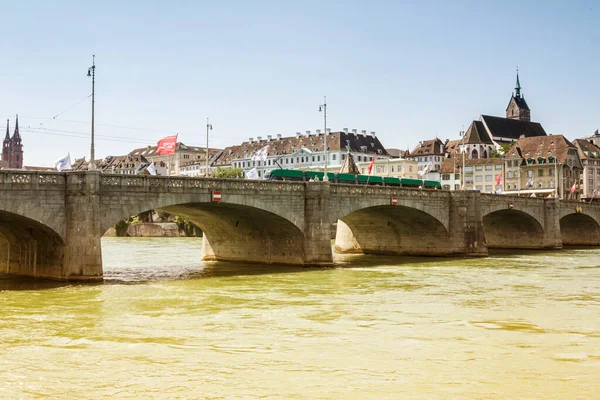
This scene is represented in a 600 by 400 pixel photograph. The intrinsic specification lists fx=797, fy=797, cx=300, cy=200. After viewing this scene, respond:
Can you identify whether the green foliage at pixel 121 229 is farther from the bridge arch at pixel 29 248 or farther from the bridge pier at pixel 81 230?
the bridge pier at pixel 81 230

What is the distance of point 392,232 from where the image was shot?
62.4m

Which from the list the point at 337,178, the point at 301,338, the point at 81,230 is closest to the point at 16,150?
the point at 337,178

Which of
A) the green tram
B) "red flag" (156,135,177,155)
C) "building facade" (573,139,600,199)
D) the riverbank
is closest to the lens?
"red flag" (156,135,177,155)

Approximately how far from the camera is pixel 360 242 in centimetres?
6475

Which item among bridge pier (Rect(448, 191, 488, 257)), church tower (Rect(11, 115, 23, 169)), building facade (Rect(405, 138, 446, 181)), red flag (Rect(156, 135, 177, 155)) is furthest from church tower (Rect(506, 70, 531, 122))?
red flag (Rect(156, 135, 177, 155))

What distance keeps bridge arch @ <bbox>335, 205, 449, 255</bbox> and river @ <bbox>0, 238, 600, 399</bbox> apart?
17.7 meters

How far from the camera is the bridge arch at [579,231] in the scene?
85.1 m

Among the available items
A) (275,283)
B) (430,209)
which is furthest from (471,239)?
(275,283)

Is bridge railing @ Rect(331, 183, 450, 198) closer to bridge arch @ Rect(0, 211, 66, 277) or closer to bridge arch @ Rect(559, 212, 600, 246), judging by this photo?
bridge arch @ Rect(0, 211, 66, 277)

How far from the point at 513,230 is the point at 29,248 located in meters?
49.1

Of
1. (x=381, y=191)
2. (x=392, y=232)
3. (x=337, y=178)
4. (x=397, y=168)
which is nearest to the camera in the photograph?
(x=381, y=191)

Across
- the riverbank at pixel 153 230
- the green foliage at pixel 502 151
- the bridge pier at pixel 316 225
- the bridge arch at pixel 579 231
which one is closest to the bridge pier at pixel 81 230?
the bridge pier at pixel 316 225

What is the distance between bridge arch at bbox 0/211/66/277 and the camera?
117ft

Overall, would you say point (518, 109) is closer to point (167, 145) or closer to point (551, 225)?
point (551, 225)
